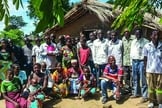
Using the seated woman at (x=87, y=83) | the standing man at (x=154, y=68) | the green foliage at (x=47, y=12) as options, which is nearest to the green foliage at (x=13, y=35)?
the green foliage at (x=47, y=12)

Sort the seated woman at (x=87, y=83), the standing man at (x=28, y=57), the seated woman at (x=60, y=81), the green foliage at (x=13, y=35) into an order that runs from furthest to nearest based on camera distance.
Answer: the standing man at (x=28, y=57)
the seated woman at (x=60, y=81)
the seated woman at (x=87, y=83)
the green foliage at (x=13, y=35)

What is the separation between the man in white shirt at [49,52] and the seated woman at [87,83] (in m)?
0.79

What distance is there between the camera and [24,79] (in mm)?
11031

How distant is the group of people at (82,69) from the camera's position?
386 inches

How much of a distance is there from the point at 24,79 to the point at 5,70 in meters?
8.61

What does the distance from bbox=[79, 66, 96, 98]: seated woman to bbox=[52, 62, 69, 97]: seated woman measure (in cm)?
42

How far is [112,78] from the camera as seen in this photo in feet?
33.7

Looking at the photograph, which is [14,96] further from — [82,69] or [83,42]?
[83,42]

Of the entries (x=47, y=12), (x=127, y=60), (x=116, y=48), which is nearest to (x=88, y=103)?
(x=127, y=60)

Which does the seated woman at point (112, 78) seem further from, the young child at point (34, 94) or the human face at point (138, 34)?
the young child at point (34, 94)

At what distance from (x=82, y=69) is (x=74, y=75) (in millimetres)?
Result: 322

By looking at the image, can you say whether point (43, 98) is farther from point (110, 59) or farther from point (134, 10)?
point (134, 10)

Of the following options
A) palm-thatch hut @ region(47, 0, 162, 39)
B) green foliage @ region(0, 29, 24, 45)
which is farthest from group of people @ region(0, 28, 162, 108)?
green foliage @ region(0, 29, 24, 45)

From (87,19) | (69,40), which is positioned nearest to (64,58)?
(69,40)
